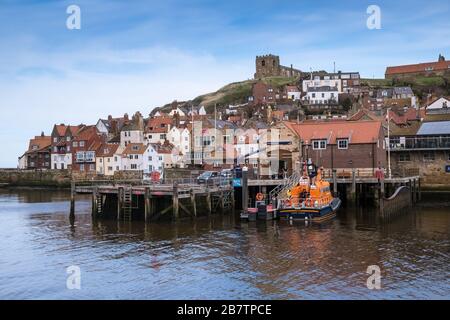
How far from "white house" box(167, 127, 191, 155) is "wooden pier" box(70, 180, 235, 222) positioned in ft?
162

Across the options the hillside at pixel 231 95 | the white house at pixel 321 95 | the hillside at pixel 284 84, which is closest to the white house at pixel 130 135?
the hillside at pixel 284 84

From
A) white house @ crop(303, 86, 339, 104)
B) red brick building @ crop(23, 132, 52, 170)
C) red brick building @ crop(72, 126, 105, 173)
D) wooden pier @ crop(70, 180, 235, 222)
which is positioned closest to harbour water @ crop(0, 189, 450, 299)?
wooden pier @ crop(70, 180, 235, 222)

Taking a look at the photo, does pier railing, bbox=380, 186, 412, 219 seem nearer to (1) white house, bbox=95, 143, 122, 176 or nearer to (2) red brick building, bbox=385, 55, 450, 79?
(1) white house, bbox=95, 143, 122, 176

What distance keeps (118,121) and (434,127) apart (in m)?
74.1

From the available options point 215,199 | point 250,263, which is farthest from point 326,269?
point 215,199

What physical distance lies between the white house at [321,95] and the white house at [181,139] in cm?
5539

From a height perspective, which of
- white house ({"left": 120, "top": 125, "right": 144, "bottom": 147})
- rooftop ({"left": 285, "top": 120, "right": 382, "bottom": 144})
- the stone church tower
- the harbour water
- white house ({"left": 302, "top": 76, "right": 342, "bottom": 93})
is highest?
the stone church tower

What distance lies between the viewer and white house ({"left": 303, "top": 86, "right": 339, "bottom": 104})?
141m

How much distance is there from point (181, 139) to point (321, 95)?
59241mm

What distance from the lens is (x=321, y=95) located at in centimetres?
14288

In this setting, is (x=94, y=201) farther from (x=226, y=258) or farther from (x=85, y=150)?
(x=85, y=150)

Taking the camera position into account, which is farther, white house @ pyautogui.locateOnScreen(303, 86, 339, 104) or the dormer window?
white house @ pyautogui.locateOnScreen(303, 86, 339, 104)

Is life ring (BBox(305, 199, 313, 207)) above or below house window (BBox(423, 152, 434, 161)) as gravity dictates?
below

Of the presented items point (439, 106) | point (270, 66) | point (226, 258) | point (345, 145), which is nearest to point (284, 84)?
point (270, 66)
